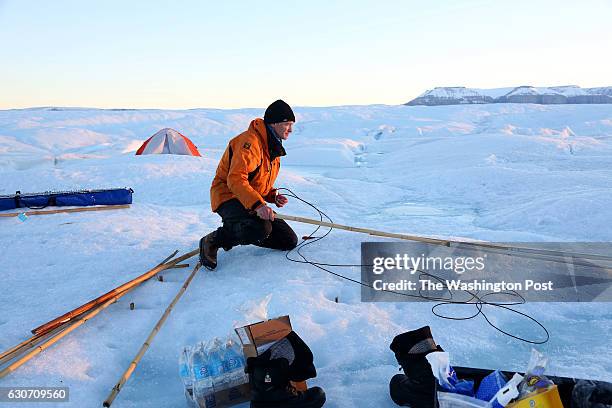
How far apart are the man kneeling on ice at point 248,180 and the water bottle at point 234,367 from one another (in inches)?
50.8

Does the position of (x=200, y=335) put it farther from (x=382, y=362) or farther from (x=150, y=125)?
(x=150, y=125)

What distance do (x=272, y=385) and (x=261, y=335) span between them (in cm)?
30

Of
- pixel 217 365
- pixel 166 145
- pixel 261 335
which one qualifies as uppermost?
pixel 166 145

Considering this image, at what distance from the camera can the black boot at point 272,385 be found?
1850 millimetres

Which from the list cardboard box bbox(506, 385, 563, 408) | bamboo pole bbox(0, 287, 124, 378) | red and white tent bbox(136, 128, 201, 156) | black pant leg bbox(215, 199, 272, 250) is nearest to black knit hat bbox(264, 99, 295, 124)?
black pant leg bbox(215, 199, 272, 250)

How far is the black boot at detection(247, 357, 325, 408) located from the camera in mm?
1850

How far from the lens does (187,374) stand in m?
2.07

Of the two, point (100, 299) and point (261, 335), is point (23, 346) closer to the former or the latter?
point (100, 299)

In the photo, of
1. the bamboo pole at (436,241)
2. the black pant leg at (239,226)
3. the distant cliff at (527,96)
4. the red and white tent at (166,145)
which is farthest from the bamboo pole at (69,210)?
the distant cliff at (527,96)

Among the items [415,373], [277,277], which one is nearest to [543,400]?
[415,373]

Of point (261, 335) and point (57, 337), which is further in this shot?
point (57, 337)

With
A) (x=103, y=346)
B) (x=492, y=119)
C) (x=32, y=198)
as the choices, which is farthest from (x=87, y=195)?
(x=492, y=119)

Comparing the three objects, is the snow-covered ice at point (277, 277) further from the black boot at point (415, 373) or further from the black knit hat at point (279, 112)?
the black knit hat at point (279, 112)

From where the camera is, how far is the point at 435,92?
70.5 m
